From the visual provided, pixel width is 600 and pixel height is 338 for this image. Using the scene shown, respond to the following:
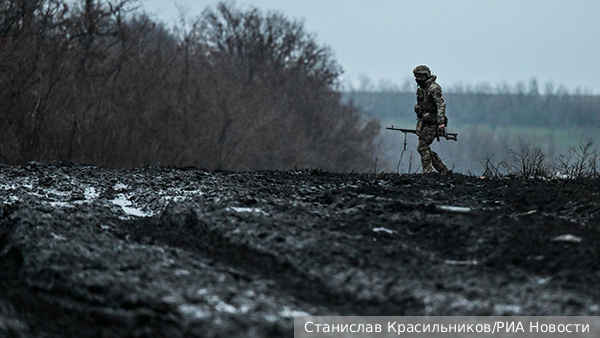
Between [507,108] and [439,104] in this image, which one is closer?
[439,104]

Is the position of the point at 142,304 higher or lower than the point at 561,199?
lower

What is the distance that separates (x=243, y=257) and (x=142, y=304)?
146 cm

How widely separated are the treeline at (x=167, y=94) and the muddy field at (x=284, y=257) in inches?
543

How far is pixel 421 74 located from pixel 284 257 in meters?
6.78

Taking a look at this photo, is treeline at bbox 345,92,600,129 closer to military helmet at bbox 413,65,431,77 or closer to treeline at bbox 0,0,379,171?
treeline at bbox 0,0,379,171

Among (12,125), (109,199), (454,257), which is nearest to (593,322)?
(454,257)

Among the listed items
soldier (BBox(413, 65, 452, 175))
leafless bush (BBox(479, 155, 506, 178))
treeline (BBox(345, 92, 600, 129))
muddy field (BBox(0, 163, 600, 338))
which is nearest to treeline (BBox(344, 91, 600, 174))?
treeline (BBox(345, 92, 600, 129))

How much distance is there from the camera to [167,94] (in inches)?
1503

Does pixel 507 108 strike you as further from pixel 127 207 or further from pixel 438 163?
pixel 127 207

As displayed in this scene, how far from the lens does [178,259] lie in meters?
6.68

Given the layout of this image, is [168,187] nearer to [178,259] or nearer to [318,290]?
[178,259]

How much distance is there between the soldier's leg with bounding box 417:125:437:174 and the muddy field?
→ 103 inches

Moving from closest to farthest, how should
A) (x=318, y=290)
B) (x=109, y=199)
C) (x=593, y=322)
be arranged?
(x=593, y=322)
(x=318, y=290)
(x=109, y=199)

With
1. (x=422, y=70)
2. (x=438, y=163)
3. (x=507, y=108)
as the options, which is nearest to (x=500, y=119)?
(x=507, y=108)
